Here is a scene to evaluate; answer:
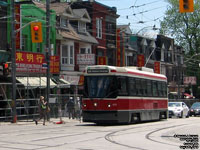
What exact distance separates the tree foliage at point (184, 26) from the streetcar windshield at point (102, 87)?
1906 inches

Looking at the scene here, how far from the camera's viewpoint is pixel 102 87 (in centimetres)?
2653

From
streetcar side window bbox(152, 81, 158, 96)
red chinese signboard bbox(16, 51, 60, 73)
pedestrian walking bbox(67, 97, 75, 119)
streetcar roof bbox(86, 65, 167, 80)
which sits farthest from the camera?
red chinese signboard bbox(16, 51, 60, 73)

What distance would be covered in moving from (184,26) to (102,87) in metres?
50.8

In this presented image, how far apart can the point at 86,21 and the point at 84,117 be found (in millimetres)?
24963

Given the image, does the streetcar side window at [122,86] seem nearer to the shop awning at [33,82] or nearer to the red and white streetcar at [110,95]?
the red and white streetcar at [110,95]

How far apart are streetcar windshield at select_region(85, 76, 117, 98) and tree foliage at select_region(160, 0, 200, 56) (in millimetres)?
48417

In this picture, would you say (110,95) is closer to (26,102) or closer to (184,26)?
(26,102)

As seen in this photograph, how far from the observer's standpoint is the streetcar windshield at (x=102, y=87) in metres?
26.5

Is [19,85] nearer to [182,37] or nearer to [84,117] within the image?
[84,117]

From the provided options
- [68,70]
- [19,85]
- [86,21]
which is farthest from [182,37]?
[19,85]

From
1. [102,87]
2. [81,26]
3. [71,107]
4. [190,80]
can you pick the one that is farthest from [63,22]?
[190,80]

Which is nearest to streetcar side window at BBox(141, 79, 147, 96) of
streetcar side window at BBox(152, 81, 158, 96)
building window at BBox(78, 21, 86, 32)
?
streetcar side window at BBox(152, 81, 158, 96)

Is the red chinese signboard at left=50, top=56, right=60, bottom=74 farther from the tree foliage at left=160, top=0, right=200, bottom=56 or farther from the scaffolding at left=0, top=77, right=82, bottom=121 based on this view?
the tree foliage at left=160, top=0, right=200, bottom=56

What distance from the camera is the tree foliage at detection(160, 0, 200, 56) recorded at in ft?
239
